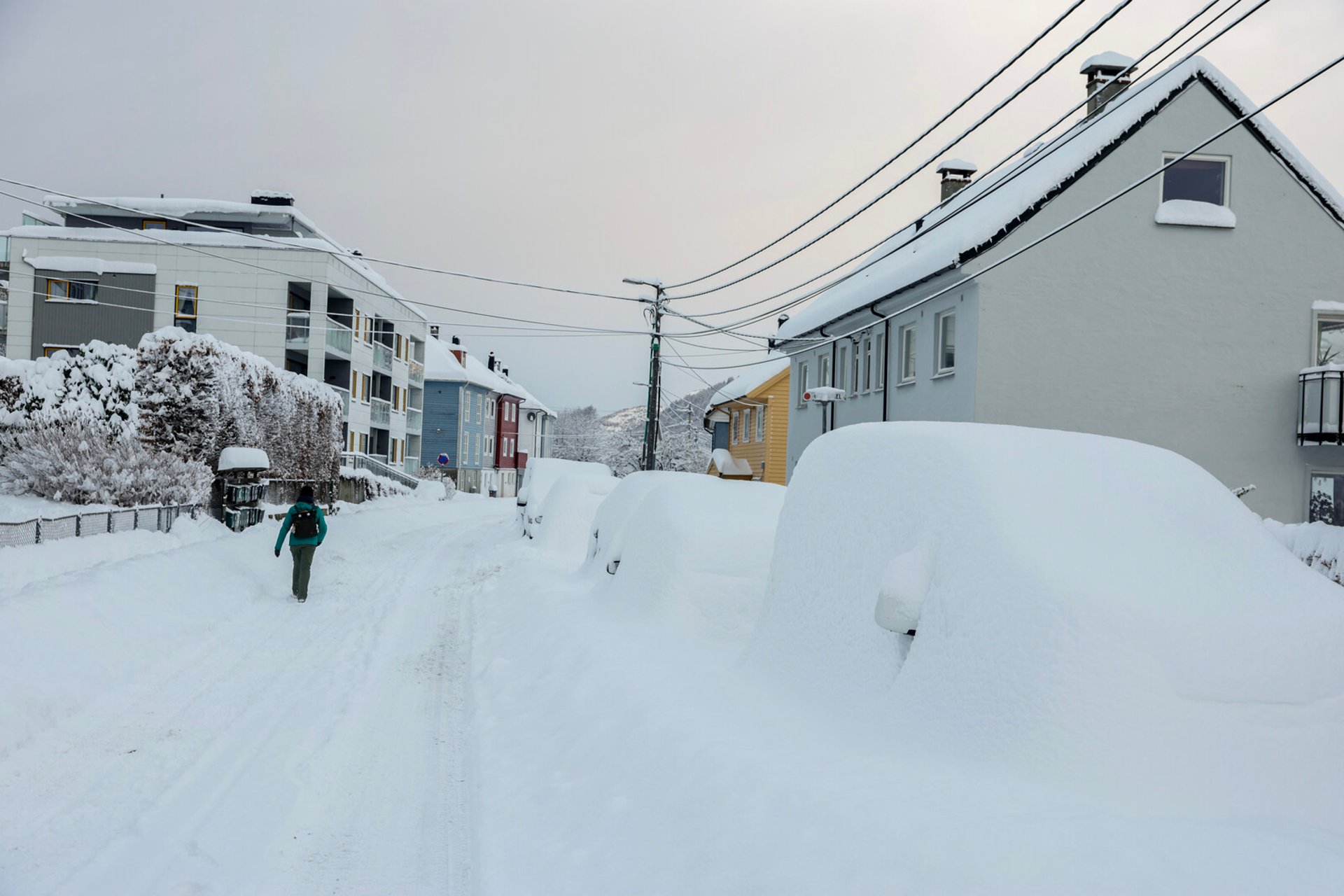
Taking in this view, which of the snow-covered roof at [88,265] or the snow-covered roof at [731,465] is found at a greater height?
the snow-covered roof at [88,265]

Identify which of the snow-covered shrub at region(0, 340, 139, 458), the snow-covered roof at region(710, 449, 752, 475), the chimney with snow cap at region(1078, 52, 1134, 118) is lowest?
the snow-covered roof at region(710, 449, 752, 475)

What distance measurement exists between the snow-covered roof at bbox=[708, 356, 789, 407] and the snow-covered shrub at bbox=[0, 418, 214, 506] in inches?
822

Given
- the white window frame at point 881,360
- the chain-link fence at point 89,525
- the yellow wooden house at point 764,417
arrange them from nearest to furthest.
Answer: the chain-link fence at point 89,525, the white window frame at point 881,360, the yellow wooden house at point 764,417

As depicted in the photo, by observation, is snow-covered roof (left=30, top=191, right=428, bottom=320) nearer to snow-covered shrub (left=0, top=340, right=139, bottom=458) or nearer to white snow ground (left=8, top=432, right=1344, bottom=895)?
snow-covered shrub (left=0, top=340, right=139, bottom=458)

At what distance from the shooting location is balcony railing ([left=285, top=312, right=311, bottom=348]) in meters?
38.2

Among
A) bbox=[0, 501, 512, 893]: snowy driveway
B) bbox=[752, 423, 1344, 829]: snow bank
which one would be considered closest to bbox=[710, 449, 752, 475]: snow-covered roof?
bbox=[0, 501, 512, 893]: snowy driveway

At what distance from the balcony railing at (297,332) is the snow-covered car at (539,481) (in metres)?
11.6

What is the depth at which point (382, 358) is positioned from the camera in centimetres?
4788

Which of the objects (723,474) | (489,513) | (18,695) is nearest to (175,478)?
(723,474)

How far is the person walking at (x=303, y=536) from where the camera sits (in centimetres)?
1333

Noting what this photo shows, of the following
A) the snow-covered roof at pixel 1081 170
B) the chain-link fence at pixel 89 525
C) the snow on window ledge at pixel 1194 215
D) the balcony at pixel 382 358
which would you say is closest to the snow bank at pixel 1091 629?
the chain-link fence at pixel 89 525

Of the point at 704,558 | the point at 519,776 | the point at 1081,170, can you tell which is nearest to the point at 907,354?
the point at 1081,170

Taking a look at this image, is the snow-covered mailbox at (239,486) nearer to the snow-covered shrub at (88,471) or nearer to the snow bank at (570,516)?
the snow-covered shrub at (88,471)

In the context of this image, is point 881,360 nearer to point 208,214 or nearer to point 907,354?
point 907,354
